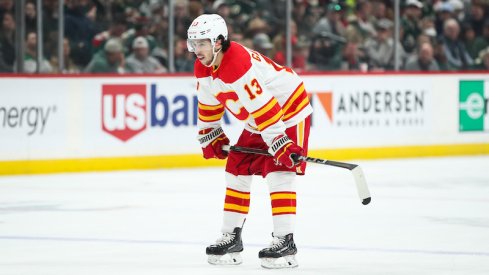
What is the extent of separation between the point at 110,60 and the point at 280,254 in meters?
6.54

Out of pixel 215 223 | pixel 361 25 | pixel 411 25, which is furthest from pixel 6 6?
pixel 411 25

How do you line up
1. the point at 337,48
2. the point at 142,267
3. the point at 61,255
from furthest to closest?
the point at 337,48 → the point at 61,255 → the point at 142,267

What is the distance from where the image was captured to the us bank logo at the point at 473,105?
14.4 meters

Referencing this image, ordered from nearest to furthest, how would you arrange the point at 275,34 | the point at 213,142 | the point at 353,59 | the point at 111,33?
the point at 213,142, the point at 111,33, the point at 275,34, the point at 353,59

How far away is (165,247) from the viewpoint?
705 cm

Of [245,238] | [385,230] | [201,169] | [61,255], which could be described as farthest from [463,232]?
[201,169]

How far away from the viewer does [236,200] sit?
254 inches

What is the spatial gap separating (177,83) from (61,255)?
241 inches

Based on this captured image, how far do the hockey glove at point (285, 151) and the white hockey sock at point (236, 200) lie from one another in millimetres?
372

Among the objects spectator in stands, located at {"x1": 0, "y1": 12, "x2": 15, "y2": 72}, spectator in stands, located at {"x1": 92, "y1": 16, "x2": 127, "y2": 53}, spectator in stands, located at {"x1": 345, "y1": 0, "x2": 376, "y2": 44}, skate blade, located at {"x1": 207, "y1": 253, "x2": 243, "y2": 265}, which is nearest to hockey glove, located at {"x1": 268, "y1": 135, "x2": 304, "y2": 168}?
skate blade, located at {"x1": 207, "y1": 253, "x2": 243, "y2": 265}

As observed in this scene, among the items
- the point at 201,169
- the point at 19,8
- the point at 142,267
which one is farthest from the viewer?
the point at 201,169

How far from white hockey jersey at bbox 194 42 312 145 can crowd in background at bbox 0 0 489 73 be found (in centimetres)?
552

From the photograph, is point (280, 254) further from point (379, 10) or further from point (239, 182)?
point (379, 10)

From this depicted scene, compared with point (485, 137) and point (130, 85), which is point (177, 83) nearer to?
point (130, 85)
